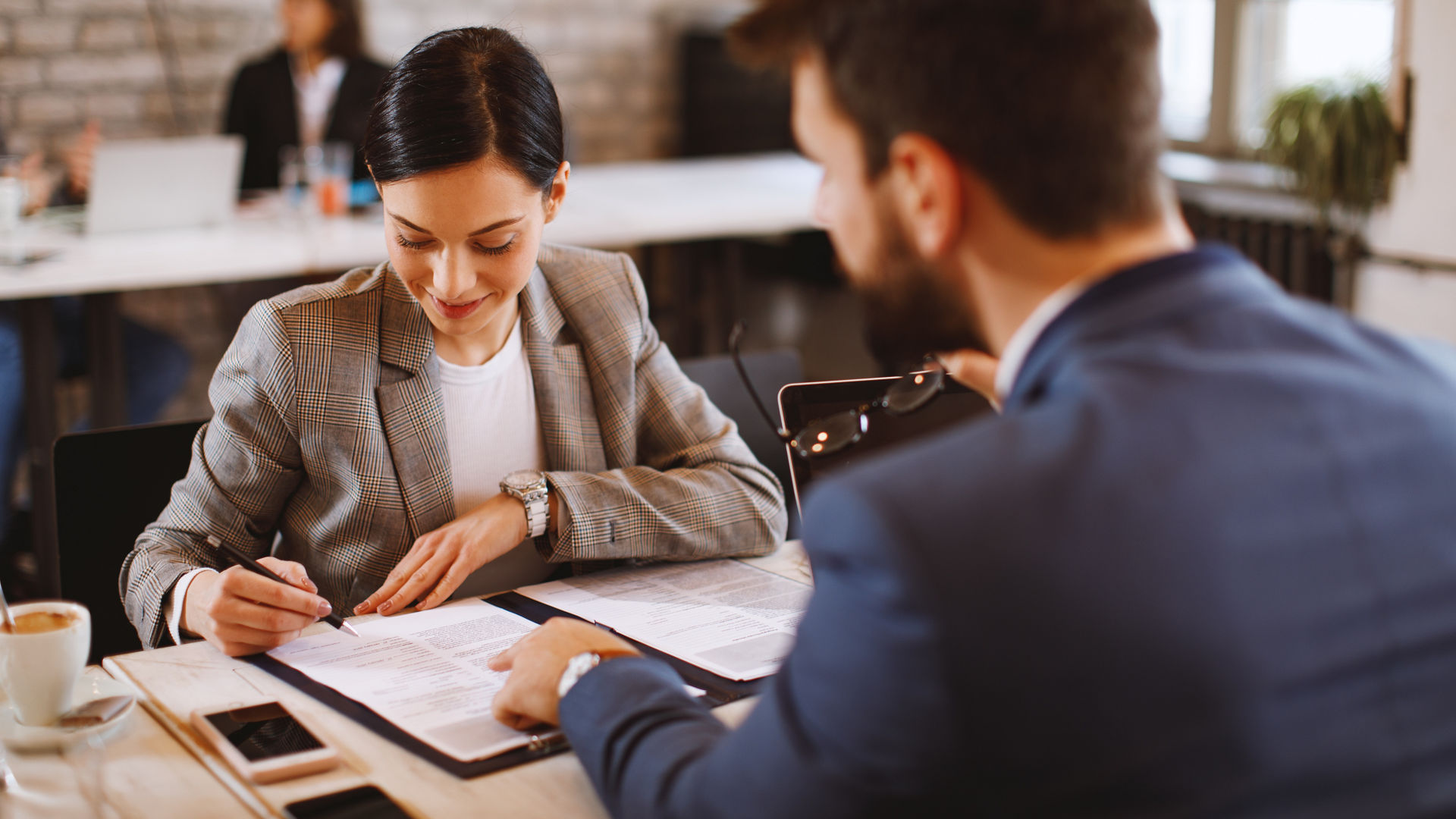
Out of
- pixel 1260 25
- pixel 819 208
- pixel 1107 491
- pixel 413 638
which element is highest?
pixel 1260 25

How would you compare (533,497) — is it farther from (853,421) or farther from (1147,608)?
(1147,608)

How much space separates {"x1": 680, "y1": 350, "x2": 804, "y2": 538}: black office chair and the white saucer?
90 cm

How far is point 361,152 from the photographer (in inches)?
57.2

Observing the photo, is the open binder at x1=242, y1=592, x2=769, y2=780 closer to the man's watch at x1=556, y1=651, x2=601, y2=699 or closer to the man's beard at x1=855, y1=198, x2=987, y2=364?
the man's watch at x1=556, y1=651, x2=601, y2=699

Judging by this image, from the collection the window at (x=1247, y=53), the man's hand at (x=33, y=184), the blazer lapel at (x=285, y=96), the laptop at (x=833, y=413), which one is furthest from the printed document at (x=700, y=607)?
the blazer lapel at (x=285, y=96)

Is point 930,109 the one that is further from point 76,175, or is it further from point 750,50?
point 76,175

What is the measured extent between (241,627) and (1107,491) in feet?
2.70

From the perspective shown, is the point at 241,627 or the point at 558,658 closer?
the point at 558,658

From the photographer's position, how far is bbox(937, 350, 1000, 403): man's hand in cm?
127

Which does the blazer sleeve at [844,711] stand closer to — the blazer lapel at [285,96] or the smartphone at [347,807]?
the smartphone at [347,807]

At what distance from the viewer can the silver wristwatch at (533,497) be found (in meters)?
1.40

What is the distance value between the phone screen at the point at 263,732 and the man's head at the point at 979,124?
0.57 metres

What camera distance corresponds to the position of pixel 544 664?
101 cm

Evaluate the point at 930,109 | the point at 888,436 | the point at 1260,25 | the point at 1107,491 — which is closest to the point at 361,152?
the point at 888,436
